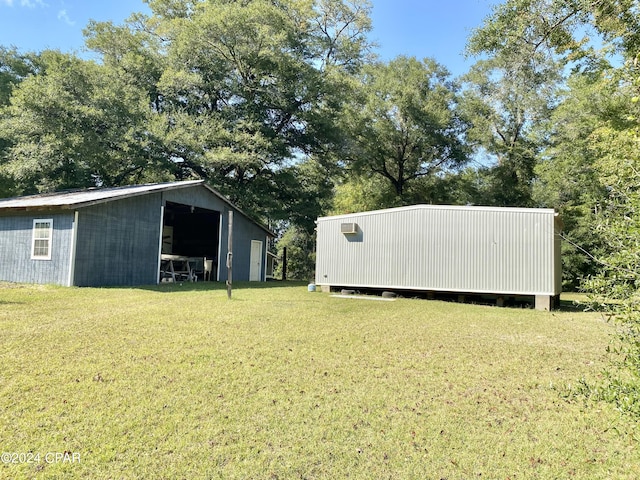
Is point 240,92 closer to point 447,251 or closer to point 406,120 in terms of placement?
point 406,120

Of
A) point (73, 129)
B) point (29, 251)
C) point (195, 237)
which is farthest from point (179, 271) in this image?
point (73, 129)

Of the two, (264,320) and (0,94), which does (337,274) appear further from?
(0,94)

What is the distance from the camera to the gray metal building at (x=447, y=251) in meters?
10.6

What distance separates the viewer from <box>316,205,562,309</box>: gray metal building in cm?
1059

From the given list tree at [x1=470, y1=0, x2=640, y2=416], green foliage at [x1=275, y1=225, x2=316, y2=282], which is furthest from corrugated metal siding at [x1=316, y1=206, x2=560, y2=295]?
green foliage at [x1=275, y1=225, x2=316, y2=282]

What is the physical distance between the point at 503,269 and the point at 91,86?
21.8 metres

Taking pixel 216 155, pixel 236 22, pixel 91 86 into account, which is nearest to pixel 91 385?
pixel 216 155

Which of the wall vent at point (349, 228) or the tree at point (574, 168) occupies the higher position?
the tree at point (574, 168)

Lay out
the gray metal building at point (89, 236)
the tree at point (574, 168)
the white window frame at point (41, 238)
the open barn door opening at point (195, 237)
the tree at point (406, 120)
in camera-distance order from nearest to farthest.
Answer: the gray metal building at point (89, 236), the white window frame at point (41, 238), the open barn door opening at point (195, 237), the tree at point (574, 168), the tree at point (406, 120)

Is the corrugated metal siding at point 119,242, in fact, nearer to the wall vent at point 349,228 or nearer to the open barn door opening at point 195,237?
the open barn door opening at point 195,237

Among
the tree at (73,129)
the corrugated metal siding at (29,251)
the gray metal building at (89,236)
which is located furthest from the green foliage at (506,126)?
the corrugated metal siding at (29,251)

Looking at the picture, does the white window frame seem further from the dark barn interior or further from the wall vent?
the wall vent

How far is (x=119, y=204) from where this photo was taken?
40.5 ft

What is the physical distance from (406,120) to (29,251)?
65.5 ft
